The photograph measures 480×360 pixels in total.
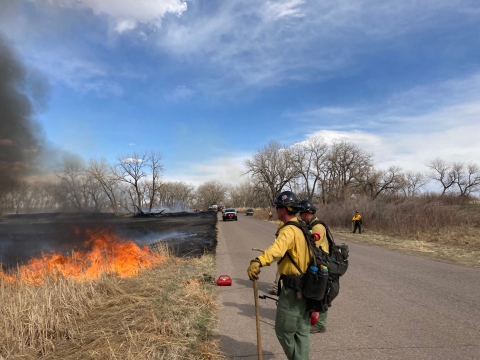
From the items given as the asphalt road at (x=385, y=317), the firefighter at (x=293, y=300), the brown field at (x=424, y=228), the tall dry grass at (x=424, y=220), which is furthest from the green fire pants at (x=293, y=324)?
the tall dry grass at (x=424, y=220)

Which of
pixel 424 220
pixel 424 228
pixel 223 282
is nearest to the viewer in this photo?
pixel 223 282

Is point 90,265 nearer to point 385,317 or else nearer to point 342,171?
point 385,317

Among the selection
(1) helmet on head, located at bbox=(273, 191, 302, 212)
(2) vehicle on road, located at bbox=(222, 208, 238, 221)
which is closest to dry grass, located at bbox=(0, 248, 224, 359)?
(1) helmet on head, located at bbox=(273, 191, 302, 212)

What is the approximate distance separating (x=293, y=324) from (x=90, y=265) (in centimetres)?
781

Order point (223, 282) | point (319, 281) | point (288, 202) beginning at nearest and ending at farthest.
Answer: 1. point (319, 281)
2. point (288, 202)
3. point (223, 282)

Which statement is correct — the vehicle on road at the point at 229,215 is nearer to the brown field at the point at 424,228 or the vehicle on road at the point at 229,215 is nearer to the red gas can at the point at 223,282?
the brown field at the point at 424,228

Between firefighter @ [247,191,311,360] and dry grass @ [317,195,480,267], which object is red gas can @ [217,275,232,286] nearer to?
firefighter @ [247,191,311,360]

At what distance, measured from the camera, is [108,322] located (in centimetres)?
438

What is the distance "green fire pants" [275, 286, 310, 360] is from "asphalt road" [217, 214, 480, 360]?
72cm

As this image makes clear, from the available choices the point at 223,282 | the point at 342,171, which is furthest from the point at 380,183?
the point at 223,282

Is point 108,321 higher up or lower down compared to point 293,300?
lower down

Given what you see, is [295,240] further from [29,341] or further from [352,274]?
[352,274]

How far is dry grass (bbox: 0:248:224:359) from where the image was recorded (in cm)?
347

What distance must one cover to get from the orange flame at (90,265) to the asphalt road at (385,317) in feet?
8.49
